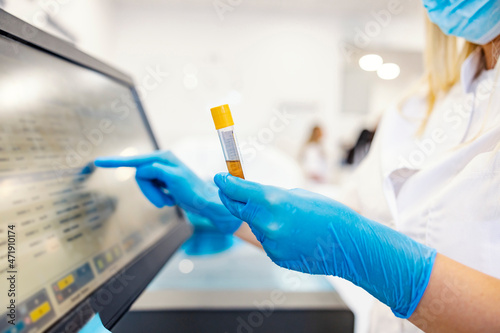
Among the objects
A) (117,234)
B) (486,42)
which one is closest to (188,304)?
(117,234)

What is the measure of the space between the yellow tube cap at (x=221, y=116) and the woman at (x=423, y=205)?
0.26 ft

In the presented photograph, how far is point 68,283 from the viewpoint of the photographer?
407mm

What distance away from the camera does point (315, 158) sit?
384 centimetres

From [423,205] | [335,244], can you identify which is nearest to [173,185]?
[335,244]

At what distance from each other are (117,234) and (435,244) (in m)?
0.59

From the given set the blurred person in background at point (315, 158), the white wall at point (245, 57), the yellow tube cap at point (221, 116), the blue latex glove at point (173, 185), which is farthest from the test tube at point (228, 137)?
the blurred person in background at point (315, 158)

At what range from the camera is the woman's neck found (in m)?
0.59

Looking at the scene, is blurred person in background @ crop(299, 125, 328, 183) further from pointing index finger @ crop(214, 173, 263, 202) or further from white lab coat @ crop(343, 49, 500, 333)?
pointing index finger @ crop(214, 173, 263, 202)

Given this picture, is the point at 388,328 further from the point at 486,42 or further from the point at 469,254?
the point at 486,42

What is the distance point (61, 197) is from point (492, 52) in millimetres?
837

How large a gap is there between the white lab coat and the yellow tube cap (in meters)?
0.40

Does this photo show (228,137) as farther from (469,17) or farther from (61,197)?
(469,17)

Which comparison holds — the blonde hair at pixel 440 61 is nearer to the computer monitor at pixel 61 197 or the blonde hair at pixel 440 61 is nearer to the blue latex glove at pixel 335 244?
the blue latex glove at pixel 335 244

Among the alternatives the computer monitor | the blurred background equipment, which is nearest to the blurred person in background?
the blurred background equipment
